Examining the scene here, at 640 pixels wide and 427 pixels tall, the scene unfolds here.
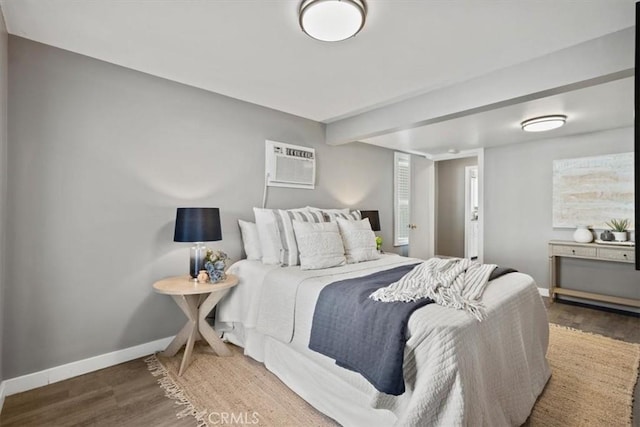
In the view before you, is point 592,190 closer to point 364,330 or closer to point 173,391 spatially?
point 364,330

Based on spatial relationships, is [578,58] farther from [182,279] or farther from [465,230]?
[465,230]

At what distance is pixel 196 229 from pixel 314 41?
160 centimetres

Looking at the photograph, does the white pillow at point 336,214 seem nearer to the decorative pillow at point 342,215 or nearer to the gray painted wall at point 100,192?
the decorative pillow at point 342,215

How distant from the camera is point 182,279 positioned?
2.53 meters

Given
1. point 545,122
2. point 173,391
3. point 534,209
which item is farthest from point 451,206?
point 173,391

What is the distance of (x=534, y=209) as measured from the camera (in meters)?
4.41

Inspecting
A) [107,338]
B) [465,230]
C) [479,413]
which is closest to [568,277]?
[465,230]

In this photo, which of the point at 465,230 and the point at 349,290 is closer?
the point at 349,290

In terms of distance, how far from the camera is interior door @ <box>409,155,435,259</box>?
5.27m

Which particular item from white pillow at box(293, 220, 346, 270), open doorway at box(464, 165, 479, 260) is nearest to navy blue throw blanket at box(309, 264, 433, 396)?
→ white pillow at box(293, 220, 346, 270)

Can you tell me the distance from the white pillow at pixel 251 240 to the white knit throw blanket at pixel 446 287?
1448 mm

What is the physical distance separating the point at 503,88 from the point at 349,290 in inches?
74.9

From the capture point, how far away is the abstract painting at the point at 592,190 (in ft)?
12.1

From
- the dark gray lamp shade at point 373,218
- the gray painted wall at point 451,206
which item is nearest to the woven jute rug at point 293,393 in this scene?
the dark gray lamp shade at point 373,218
